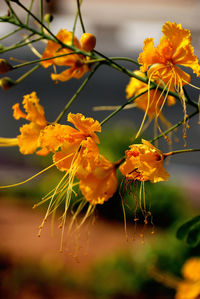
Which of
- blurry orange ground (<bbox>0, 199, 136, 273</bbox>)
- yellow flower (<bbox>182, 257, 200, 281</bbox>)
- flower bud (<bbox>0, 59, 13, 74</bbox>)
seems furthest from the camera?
blurry orange ground (<bbox>0, 199, 136, 273</bbox>)

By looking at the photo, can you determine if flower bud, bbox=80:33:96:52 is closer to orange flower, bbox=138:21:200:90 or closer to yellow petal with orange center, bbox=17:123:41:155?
orange flower, bbox=138:21:200:90

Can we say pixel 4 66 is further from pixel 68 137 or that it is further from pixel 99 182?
pixel 99 182

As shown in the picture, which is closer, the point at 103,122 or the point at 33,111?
the point at 103,122

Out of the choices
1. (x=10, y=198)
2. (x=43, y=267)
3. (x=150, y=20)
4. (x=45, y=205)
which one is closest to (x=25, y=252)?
(x=43, y=267)

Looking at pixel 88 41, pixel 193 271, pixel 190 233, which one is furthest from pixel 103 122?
pixel 193 271

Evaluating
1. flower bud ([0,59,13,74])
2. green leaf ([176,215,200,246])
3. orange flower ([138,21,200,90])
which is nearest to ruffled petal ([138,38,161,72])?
orange flower ([138,21,200,90])

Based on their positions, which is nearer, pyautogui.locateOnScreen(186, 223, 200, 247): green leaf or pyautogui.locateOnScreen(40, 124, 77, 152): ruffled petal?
pyautogui.locateOnScreen(40, 124, 77, 152): ruffled petal

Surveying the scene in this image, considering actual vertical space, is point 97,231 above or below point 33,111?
below
